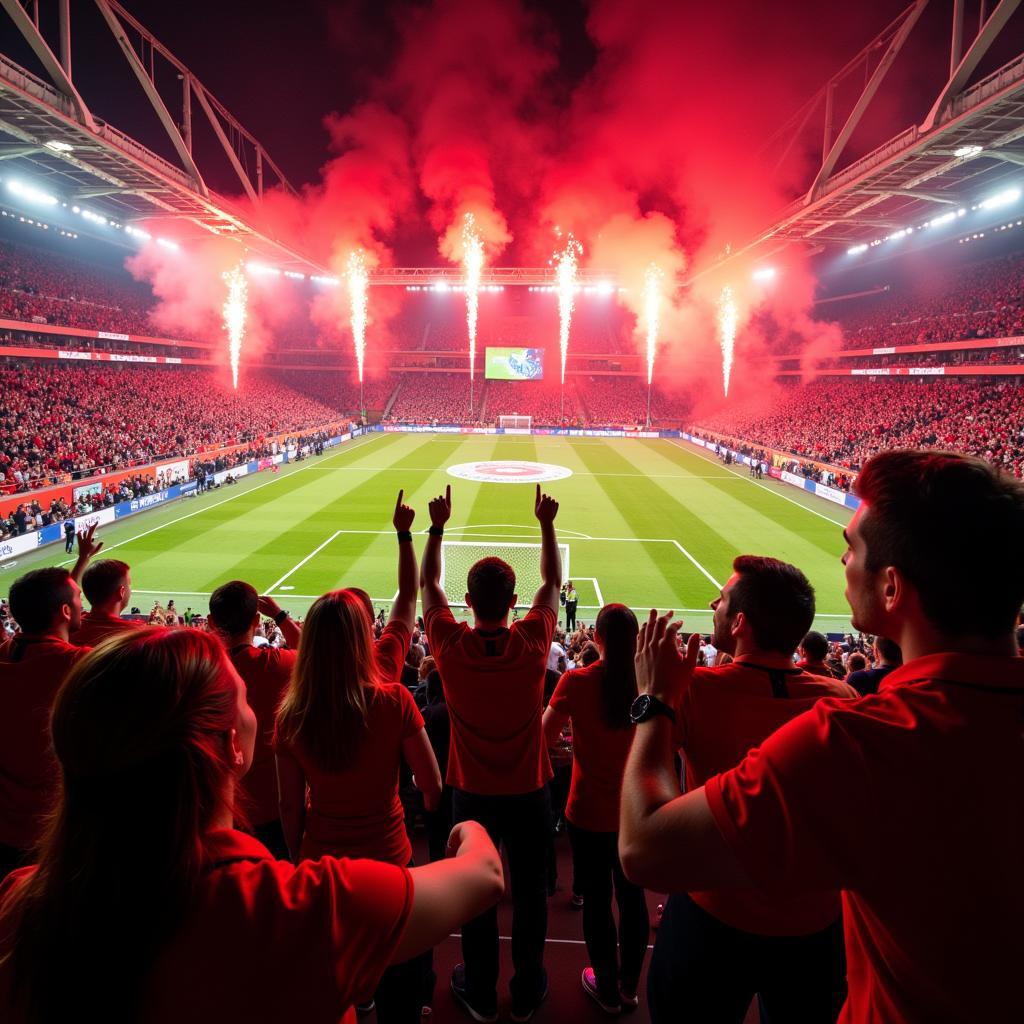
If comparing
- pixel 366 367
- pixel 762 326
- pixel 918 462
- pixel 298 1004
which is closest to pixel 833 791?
pixel 918 462

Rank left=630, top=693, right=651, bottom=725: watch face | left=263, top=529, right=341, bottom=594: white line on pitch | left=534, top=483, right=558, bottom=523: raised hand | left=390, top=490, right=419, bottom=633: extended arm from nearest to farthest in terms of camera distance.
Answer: left=630, top=693, right=651, bottom=725: watch face < left=390, top=490, right=419, bottom=633: extended arm < left=534, top=483, right=558, bottom=523: raised hand < left=263, top=529, right=341, bottom=594: white line on pitch

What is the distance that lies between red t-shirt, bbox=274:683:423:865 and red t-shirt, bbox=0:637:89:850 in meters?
1.21

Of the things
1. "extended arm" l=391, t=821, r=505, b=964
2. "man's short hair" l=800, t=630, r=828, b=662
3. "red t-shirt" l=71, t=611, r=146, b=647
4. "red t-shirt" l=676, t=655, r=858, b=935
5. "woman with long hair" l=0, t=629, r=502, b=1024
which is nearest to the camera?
"woman with long hair" l=0, t=629, r=502, b=1024

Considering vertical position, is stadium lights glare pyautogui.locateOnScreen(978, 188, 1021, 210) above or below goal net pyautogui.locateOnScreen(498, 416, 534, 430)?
above

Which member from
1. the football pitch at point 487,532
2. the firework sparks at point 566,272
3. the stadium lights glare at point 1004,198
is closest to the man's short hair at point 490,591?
the football pitch at point 487,532

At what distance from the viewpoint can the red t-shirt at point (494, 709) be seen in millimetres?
3891

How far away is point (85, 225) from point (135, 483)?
34644 mm

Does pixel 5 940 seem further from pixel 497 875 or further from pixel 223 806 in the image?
pixel 497 875

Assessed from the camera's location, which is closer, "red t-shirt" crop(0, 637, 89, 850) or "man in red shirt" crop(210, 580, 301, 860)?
"red t-shirt" crop(0, 637, 89, 850)

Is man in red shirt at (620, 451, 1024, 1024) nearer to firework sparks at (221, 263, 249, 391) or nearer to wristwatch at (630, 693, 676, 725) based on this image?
wristwatch at (630, 693, 676, 725)

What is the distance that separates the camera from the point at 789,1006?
2.73 m

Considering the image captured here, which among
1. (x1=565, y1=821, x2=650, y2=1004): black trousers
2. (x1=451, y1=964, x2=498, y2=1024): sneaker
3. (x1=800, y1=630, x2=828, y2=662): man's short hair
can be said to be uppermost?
(x1=800, y1=630, x2=828, y2=662): man's short hair

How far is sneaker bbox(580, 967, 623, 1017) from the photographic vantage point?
3.85 metres

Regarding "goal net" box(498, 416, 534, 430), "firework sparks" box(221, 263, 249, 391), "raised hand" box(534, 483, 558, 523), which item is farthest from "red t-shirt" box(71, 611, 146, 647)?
"goal net" box(498, 416, 534, 430)
